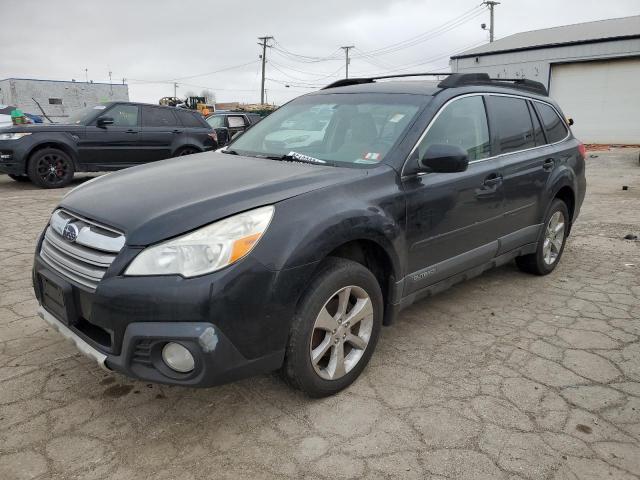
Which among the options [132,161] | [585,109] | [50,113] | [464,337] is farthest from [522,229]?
[50,113]

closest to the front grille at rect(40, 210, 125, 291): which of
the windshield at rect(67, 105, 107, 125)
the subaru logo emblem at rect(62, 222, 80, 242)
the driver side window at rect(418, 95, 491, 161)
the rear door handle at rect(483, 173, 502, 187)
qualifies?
the subaru logo emblem at rect(62, 222, 80, 242)

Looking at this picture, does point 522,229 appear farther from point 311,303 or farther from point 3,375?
point 3,375

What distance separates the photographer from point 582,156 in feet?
16.5

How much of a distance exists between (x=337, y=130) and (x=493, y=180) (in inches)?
47.3

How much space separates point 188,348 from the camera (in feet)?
6.94

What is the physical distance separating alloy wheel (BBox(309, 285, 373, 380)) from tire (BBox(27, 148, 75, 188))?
839cm

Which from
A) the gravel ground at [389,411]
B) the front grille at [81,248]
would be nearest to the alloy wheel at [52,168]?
the gravel ground at [389,411]

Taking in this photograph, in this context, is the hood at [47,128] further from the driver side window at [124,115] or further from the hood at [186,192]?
the hood at [186,192]

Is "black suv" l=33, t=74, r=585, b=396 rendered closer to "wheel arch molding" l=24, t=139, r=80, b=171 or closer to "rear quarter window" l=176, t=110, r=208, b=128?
"wheel arch molding" l=24, t=139, r=80, b=171

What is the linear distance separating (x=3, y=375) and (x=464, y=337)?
9.49ft

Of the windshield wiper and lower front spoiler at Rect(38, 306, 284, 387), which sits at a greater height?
the windshield wiper

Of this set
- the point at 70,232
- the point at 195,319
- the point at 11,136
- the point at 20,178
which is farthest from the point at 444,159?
the point at 20,178

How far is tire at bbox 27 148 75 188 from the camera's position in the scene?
29.8 ft

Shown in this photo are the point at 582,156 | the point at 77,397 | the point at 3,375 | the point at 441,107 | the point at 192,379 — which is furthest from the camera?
A: the point at 582,156
